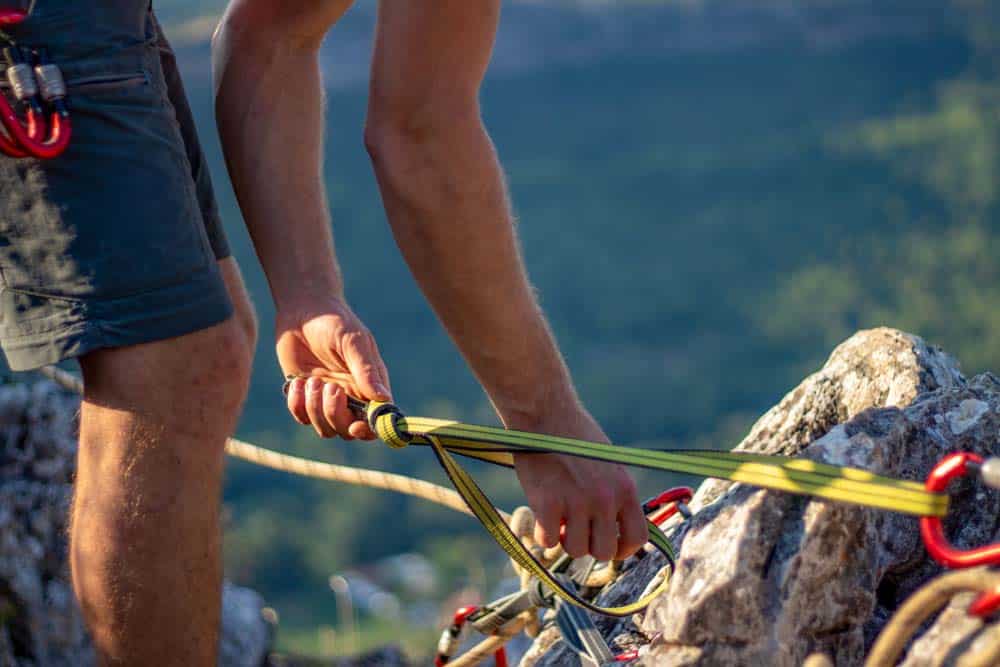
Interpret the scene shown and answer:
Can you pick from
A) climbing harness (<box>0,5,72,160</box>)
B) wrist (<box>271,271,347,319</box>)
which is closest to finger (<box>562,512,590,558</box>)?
wrist (<box>271,271,347,319</box>)

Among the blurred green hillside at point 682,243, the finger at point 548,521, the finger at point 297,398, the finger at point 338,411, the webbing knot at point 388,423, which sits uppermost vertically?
the blurred green hillside at point 682,243

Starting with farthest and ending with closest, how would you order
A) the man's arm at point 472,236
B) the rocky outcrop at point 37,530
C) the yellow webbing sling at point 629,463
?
the rocky outcrop at point 37,530 → the man's arm at point 472,236 → the yellow webbing sling at point 629,463

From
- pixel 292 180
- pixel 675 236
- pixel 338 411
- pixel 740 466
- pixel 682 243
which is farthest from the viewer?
pixel 675 236

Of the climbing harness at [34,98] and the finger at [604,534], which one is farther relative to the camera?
the finger at [604,534]

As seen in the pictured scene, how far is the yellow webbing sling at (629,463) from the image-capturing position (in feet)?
4.21

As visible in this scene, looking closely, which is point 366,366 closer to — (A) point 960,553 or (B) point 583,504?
(B) point 583,504

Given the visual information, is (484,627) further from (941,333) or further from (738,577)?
(941,333)

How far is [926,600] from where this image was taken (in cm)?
120

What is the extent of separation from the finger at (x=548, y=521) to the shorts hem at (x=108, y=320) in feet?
1.45

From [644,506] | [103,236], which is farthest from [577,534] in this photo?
[103,236]

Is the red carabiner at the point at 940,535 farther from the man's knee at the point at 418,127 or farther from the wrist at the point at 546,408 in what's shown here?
the man's knee at the point at 418,127

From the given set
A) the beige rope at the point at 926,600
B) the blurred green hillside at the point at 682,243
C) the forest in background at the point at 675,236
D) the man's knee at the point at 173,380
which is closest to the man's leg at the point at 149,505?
the man's knee at the point at 173,380

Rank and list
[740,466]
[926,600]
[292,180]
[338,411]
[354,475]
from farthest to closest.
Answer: [354,475], [292,180], [338,411], [740,466], [926,600]

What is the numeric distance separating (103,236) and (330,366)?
400 mm
